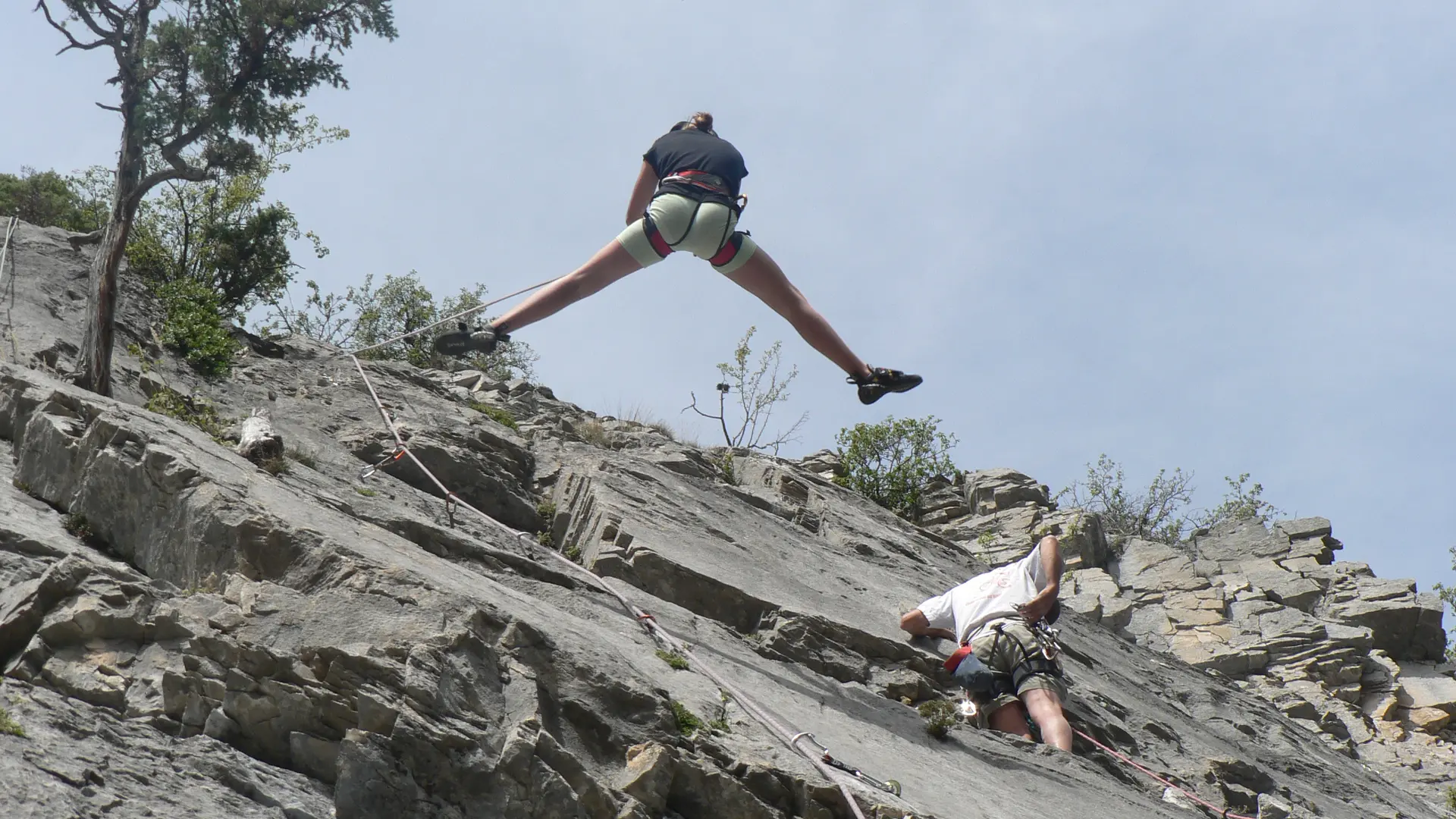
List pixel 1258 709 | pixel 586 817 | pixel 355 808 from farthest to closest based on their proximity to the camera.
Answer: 1. pixel 1258 709
2. pixel 586 817
3. pixel 355 808

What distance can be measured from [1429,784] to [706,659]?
9.87 meters

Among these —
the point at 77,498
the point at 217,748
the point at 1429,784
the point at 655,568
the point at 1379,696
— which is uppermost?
the point at 1379,696

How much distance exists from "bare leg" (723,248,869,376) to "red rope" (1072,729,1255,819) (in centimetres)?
283

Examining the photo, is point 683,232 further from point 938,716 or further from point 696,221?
point 938,716

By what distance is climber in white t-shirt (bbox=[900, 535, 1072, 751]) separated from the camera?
25.4ft

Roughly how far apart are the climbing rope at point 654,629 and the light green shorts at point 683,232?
0.77 metres

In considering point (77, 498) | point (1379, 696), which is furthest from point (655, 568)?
point (1379, 696)

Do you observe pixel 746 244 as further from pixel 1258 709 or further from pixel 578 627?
pixel 1258 709

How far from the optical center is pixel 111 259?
8.89m

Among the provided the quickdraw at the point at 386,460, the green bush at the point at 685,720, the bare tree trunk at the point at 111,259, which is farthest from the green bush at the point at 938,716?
the bare tree trunk at the point at 111,259

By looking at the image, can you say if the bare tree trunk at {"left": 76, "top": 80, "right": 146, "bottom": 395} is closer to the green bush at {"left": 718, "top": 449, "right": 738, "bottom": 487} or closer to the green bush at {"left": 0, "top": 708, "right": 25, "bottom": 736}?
the green bush at {"left": 0, "top": 708, "right": 25, "bottom": 736}

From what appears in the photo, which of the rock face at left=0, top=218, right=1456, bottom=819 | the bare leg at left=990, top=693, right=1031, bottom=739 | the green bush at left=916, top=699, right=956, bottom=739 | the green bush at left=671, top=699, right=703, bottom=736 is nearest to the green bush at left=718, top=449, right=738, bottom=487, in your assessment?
the rock face at left=0, top=218, right=1456, bottom=819

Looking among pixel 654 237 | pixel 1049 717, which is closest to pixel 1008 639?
pixel 1049 717

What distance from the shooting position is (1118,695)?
32.0 feet
